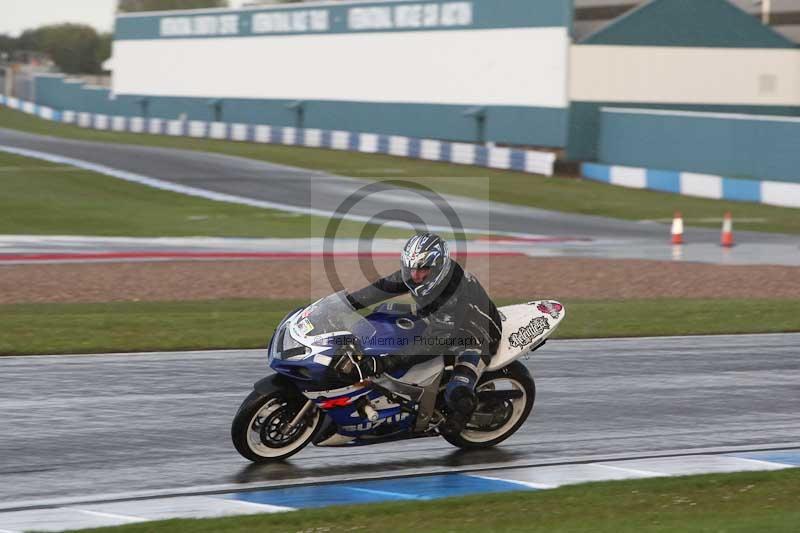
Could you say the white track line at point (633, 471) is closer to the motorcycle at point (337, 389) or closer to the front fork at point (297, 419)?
the motorcycle at point (337, 389)

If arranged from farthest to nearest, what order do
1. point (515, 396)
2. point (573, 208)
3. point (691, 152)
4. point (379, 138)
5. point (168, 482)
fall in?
point (379, 138) < point (691, 152) < point (573, 208) < point (515, 396) < point (168, 482)

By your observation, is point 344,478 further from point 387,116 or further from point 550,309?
point 387,116

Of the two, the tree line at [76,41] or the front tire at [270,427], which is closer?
the front tire at [270,427]

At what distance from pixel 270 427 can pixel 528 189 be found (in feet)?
98.0

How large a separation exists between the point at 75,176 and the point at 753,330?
25.0 metres

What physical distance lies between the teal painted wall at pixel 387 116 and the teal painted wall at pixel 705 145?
2.97 m

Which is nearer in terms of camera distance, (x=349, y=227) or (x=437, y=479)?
(x=437, y=479)

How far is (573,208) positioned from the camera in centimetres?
3375

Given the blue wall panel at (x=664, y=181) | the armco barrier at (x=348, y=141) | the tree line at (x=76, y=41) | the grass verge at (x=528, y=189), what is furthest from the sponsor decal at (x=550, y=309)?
the tree line at (x=76, y=41)

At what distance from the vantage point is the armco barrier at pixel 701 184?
111 feet

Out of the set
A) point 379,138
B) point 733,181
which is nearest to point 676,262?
point 733,181

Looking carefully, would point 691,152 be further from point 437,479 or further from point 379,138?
point 437,479

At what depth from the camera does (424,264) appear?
28.3 feet

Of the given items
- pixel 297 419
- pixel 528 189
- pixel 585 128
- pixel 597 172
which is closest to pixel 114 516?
pixel 297 419
